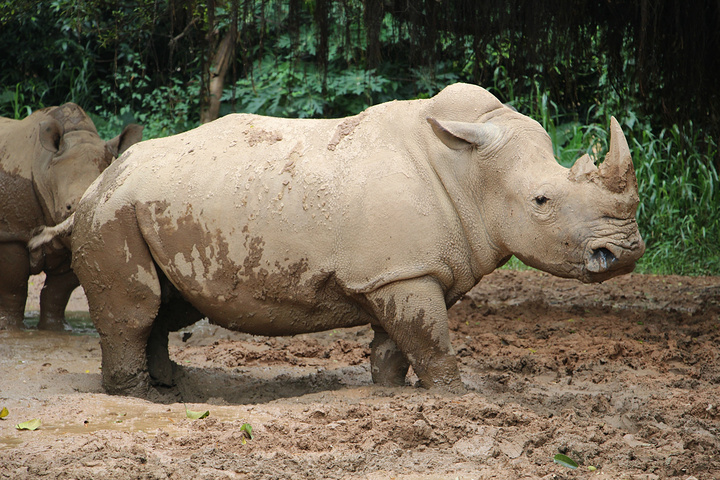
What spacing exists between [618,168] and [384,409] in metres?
1.55

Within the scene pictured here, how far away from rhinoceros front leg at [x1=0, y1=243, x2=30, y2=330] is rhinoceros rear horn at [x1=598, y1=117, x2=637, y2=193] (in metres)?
4.98

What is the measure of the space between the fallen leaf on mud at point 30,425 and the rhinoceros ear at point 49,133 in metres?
3.61

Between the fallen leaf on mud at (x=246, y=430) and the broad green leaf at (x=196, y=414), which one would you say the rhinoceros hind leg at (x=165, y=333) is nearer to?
the broad green leaf at (x=196, y=414)

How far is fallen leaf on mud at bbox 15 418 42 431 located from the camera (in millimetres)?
3385

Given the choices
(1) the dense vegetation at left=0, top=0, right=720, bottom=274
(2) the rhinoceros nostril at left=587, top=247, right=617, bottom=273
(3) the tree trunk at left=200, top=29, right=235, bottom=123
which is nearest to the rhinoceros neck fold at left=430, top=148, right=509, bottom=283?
(2) the rhinoceros nostril at left=587, top=247, right=617, bottom=273

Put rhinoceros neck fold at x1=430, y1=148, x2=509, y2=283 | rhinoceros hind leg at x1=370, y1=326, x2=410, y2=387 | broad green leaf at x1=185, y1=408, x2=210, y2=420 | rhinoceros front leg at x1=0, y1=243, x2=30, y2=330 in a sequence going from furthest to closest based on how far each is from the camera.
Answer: rhinoceros front leg at x1=0, y1=243, x2=30, y2=330, rhinoceros hind leg at x1=370, y1=326, x2=410, y2=387, rhinoceros neck fold at x1=430, y1=148, x2=509, y2=283, broad green leaf at x1=185, y1=408, x2=210, y2=420

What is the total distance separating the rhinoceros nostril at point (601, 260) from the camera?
3682 mm

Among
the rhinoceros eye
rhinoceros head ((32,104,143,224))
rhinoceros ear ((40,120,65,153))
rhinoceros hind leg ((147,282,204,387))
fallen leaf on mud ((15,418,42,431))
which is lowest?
rhinoceros hind leg ((147,282,204,387))

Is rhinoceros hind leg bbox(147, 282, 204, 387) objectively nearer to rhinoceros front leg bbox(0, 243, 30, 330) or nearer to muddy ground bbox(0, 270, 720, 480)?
muddy ground bbox(0, 270, 720, 480)

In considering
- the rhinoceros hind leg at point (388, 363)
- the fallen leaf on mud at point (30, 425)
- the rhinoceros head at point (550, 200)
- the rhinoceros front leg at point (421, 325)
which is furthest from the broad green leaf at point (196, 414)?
the rhinoceros head at point (550, 200)

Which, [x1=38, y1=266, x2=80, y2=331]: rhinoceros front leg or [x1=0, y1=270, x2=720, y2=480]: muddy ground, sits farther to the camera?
[x1=38, y1=266, x2=80, y2=331]: rhinoceros front leg

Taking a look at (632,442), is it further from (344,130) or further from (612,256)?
(344,130)

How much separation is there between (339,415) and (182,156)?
1.70 m

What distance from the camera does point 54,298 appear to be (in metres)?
6.87
